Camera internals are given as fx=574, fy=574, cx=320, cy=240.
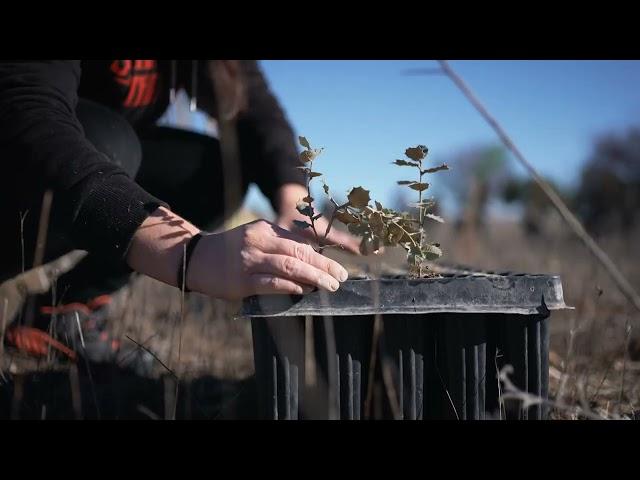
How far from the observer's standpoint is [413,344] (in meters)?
0.98

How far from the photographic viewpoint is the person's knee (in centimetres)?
137

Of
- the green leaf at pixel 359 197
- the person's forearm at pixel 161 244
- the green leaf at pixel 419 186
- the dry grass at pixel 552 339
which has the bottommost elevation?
the dry grass at pixel 552 339

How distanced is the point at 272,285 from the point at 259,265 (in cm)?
4

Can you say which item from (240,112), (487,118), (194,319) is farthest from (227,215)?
(487,118)

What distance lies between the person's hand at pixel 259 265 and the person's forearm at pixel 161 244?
4 cm

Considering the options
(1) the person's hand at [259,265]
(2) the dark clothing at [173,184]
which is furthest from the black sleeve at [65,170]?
(2) the dark clothing at [173,184]

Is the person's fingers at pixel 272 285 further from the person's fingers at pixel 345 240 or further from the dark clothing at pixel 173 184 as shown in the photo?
the dark clothing at pixel 173 184

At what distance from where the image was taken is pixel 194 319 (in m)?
2.55

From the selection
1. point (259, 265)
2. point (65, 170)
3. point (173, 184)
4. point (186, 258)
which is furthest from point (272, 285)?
point (173, 184)

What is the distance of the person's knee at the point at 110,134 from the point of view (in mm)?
1368

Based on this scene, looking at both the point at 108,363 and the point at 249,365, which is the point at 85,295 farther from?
the point at 249,365

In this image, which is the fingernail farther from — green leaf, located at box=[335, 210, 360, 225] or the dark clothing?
the dark clothing

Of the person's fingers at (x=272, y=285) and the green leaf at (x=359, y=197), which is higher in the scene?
the green leaf at (x=359, y=197)

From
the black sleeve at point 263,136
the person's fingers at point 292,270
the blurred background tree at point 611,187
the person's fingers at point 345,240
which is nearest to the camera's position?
the person's fingers at point 292,270
